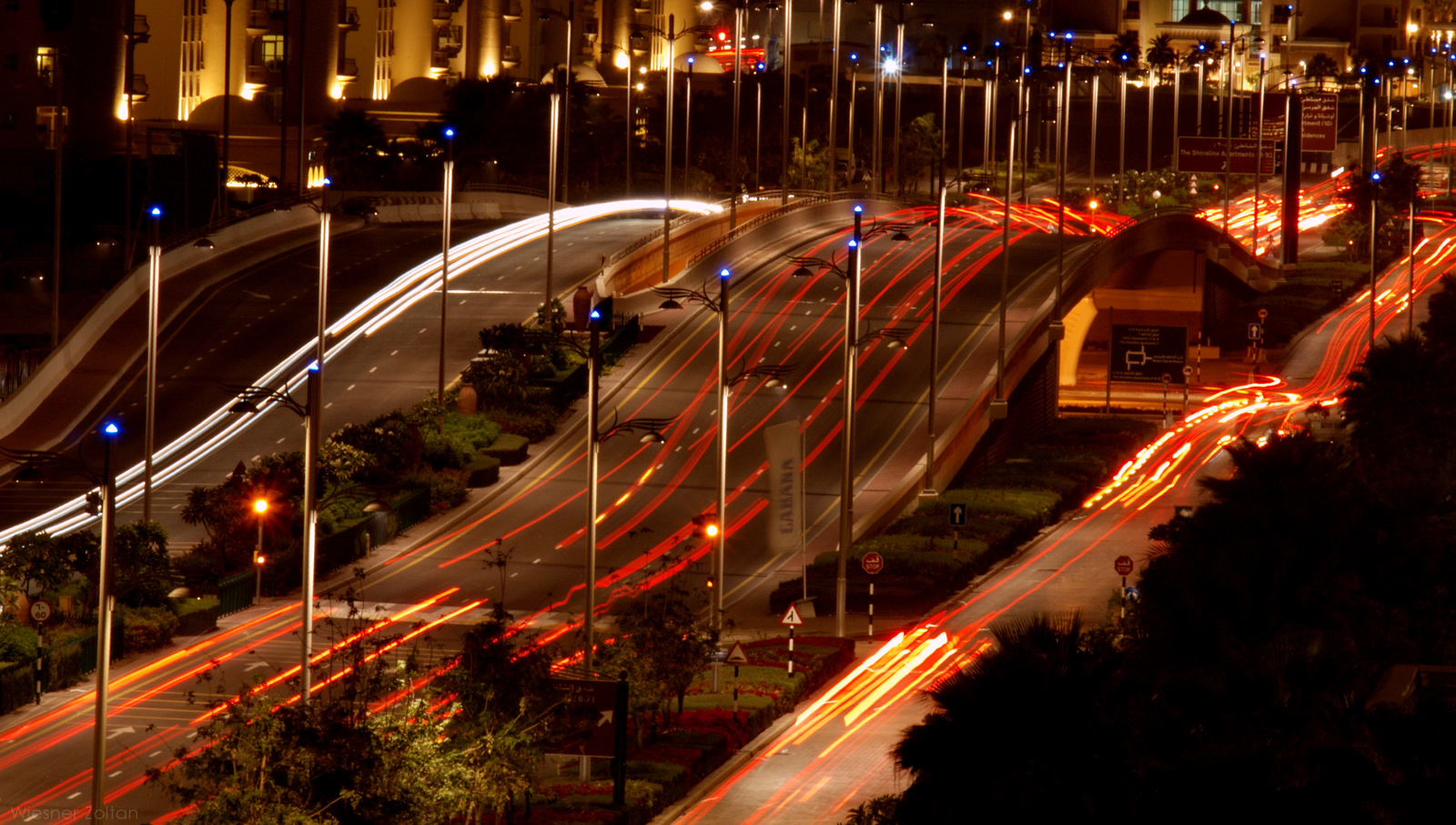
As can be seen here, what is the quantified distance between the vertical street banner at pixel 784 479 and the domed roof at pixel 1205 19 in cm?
16091

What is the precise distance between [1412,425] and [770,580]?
15.9 meters

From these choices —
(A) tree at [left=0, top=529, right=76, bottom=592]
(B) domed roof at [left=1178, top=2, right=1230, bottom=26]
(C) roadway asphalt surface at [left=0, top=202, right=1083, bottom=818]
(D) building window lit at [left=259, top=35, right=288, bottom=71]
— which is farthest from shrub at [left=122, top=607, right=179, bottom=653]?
(B) domed roof at [left=1178, top=2, right=1230, bottom=26]

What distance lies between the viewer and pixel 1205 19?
19012 centimetres

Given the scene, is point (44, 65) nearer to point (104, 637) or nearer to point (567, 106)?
point (567, 106)

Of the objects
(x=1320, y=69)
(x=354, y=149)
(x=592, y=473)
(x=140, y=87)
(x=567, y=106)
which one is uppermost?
(x=1320, y=69)

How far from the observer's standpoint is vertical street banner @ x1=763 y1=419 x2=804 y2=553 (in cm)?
4031

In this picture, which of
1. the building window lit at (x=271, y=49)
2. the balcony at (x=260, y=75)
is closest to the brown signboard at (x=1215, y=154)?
the balcony at (x=260, y=75)

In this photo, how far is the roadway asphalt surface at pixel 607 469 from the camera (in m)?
34.0

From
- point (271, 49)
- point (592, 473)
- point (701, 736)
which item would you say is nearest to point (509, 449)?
point (592, 473)

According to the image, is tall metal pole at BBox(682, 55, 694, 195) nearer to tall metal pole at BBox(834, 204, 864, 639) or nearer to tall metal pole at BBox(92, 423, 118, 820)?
tall metal pole at BBox(834, 204, 864, 639)

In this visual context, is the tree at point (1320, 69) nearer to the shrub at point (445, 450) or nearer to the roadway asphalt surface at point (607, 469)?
the roadway asphalt surface at point (607, 469)

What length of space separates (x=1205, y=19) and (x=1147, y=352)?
405 ft

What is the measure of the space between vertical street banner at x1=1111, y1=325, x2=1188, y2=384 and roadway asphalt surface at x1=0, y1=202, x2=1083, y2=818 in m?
4.99

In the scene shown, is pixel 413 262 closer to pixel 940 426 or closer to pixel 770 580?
pixel 940 426
